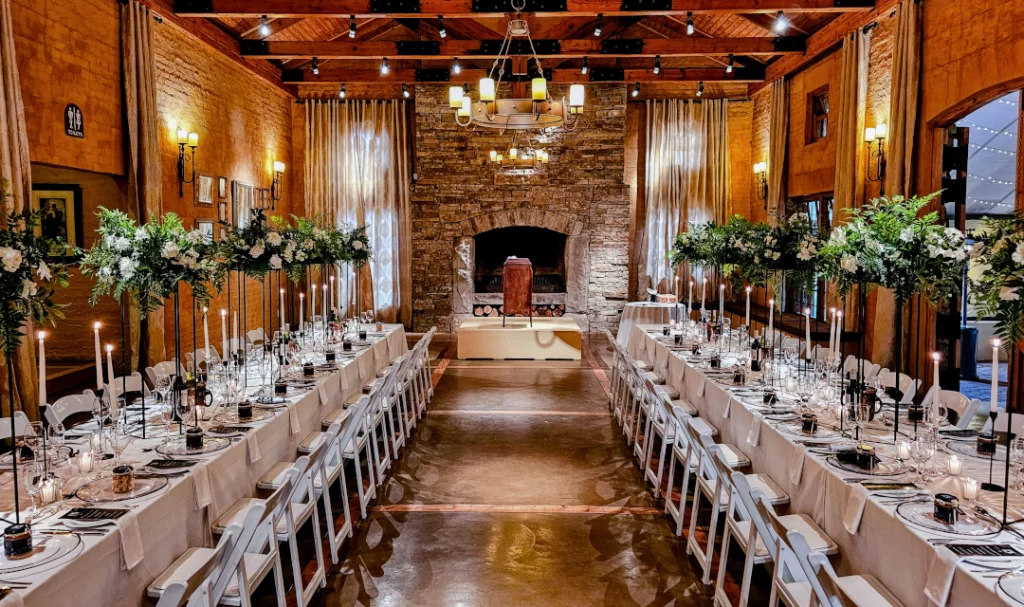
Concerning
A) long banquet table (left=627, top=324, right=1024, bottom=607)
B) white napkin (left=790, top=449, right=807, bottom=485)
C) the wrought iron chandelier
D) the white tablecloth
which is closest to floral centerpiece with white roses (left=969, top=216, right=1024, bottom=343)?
long banquet table (left=627, top=324, right=1024, bottom=607)

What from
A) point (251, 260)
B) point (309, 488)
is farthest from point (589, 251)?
point (309, 488)

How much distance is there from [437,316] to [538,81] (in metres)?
7.39

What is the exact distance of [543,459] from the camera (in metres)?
5.77

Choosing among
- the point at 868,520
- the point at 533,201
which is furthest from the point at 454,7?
the point at 868,520

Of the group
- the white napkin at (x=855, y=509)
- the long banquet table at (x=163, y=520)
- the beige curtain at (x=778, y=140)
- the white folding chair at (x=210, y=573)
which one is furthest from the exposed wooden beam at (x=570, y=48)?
the white folding chair at (x=210, y=573)

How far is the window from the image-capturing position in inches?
399

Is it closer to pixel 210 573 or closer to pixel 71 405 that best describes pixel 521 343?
pixel 71 405

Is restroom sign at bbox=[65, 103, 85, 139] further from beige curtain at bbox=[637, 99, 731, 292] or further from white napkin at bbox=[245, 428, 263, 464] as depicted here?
beige curtain at bbox=[637, 99, 731, 292]

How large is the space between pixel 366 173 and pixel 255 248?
797 cm

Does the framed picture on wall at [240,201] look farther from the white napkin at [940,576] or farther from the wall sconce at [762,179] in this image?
the white napkin at [940,576]

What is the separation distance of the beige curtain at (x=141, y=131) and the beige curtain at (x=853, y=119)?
7.80 metres

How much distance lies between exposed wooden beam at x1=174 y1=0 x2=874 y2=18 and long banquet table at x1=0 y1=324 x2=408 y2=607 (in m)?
4.90

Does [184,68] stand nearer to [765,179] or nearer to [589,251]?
[589,251]

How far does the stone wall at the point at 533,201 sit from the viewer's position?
12453 millimetres
